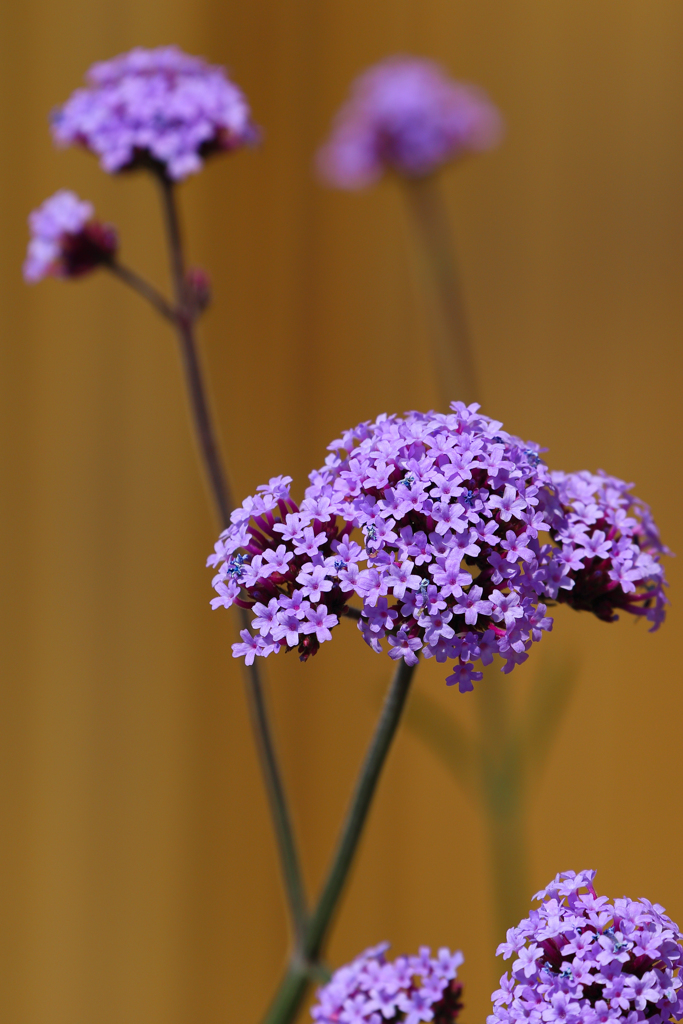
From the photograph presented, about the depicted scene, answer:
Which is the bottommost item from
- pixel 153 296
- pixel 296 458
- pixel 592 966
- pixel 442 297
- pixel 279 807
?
pixel 592 966

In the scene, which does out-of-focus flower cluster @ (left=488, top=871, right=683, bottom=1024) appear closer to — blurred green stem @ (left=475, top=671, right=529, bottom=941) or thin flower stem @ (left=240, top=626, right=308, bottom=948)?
thin flower stem @ (left=240, top=626, right=308, bottom=948)

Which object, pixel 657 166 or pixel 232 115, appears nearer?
pixel 232 115

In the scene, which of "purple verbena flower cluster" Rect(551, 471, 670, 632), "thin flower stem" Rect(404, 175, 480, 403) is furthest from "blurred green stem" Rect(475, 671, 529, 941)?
"purple verbena flower cluster" Rect(551, 471, 670, 632)

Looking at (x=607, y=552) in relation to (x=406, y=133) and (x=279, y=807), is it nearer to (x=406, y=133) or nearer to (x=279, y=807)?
(x=279, y=807)

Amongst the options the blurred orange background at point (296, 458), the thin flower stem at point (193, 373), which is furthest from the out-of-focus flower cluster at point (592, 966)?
the blurred orange background at point (296, 458)

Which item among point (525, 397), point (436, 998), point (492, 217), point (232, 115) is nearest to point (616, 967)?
point (436, 998)

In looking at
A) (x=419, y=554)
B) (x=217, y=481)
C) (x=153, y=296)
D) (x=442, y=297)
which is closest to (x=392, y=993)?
(x=419, y=554)

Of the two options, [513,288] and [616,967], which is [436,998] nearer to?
[616,967]
